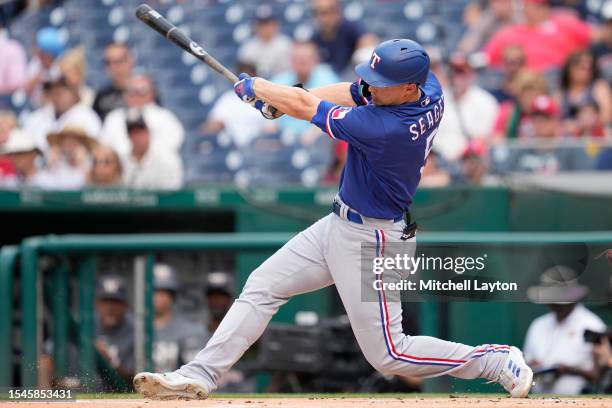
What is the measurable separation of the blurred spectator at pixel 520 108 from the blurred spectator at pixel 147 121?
2457 mm

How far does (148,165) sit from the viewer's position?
872 cm

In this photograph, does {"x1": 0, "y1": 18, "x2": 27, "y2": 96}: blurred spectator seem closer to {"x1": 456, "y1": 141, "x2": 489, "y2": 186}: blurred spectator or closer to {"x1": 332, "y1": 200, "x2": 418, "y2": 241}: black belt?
{"x1": 456, "y1": 141, "x2": 489, "y2": 186}: blurred spectator

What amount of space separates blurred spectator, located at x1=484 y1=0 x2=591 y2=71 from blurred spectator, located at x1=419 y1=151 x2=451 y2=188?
1621mm

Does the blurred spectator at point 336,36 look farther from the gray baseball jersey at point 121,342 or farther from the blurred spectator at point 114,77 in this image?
the gray baseball jersey at point 121,342

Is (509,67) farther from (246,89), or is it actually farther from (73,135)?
(246,89)

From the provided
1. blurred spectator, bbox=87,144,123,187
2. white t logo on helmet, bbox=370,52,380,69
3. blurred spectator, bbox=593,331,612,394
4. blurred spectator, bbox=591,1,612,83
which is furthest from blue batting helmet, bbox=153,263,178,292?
blurred spectator, bbox=591,1,612,83

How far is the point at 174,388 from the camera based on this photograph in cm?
496

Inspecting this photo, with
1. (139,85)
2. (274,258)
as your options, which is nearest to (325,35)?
(139,85)

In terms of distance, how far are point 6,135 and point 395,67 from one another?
5534mm

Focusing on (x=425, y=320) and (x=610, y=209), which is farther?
(x=610, y=209)

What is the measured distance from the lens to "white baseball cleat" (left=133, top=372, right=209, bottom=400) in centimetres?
495

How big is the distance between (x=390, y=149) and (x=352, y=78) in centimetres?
504

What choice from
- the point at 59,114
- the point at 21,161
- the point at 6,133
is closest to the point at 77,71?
the point at 59,114

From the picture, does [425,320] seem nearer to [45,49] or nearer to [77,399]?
[77,399]
